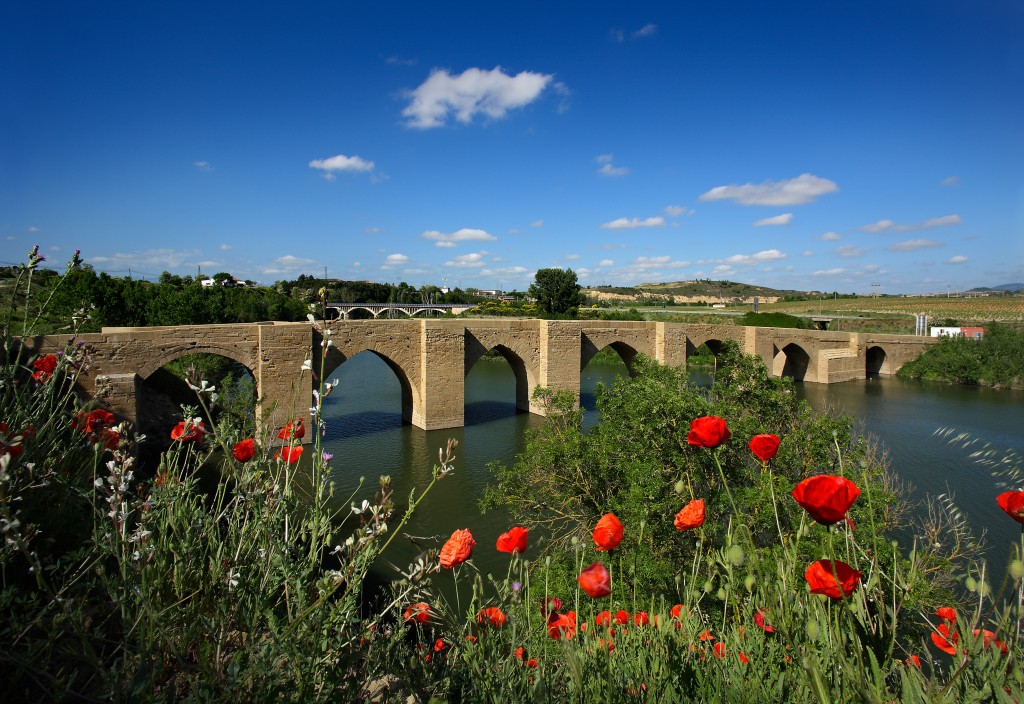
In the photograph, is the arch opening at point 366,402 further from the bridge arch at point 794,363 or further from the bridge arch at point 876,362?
the bridge arch at point 876,362

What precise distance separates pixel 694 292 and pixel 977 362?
2974 inches

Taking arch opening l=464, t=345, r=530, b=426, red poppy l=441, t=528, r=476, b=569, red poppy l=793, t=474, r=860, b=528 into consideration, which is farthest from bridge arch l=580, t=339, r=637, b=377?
red poppy l=793, t=474, r=860, b=528

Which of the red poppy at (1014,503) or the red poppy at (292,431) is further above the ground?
the red poppy at (292,431)

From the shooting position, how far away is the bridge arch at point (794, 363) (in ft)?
78.8

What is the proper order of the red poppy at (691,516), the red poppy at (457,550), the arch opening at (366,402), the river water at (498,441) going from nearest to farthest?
1. the red poppy at (457,550)
2. the red poppy at (691,516)
3. the river water at (498,441)
4. the arch opening at (366,402)

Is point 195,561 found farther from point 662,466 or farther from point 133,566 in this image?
point 662,466

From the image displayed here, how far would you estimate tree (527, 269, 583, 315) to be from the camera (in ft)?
121

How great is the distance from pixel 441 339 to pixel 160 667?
12.1m

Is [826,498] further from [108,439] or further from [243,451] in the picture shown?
[108,439]

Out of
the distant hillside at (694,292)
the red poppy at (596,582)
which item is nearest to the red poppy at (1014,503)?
the red poppy at (596,582)

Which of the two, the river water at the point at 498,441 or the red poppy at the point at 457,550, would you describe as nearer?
the red poppy at the point at 457,550

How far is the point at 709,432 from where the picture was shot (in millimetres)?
2043

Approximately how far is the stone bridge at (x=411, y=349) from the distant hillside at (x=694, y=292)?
7053 centimetres

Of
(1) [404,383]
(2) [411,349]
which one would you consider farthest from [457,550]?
(1) [404,383]
